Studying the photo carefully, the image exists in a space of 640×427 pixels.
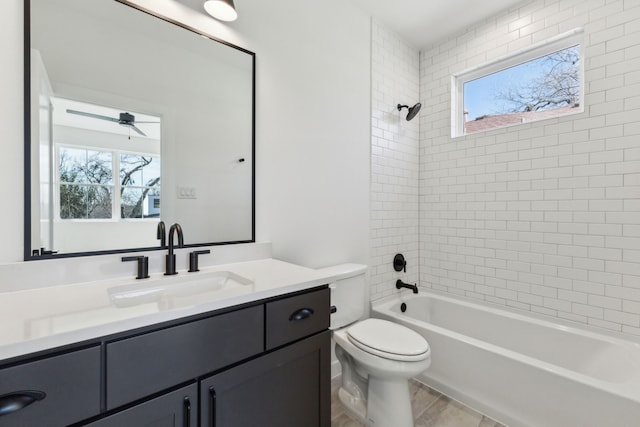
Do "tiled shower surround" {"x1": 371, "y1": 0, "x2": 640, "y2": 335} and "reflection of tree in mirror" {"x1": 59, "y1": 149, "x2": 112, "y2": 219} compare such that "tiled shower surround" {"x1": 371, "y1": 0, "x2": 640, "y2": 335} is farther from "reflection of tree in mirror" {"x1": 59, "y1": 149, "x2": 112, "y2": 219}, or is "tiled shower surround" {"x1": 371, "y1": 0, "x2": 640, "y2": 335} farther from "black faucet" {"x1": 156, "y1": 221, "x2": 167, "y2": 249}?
"reflection of tree in mirror" {"x1": 59, "y1": 149, "x2": 112, "y2": 219}

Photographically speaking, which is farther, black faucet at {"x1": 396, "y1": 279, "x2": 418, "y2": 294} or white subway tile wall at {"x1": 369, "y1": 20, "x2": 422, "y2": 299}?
black faucet at {"x1": 396, "y1": 279, "x2": 418, "y2": 294}

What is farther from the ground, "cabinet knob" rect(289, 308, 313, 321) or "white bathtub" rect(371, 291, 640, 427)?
"cabinet knob" rect(289, 308, 313, 321)

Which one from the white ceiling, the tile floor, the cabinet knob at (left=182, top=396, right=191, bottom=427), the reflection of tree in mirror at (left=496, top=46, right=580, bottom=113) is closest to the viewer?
the cabinet knob at (left=182, top=396, right=191, bottom=427)

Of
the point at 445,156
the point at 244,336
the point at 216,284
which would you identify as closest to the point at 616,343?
the point at 445,156

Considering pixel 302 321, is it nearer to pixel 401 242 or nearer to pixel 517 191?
pixel 401 242

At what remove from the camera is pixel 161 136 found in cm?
136

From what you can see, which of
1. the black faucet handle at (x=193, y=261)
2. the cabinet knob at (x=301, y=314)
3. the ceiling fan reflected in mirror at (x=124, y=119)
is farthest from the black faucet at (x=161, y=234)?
the cabinet knob at (x=301, y=314)

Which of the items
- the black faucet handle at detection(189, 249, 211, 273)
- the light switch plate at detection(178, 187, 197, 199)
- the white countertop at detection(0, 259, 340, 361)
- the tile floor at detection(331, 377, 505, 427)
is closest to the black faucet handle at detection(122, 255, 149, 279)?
the white countertop at detection(0, 259, 340, 361)

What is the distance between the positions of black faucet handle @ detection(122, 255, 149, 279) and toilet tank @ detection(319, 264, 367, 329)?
984 millimetres

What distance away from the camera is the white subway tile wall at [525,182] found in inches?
71.0

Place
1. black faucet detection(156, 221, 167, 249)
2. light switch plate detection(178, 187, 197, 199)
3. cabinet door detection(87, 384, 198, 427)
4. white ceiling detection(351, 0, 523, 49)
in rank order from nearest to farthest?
1. cabinet door detection(87, 384, 198, 427)
2. black faucet detection(156, 221, 167, 249)
3. light switch plate detection(178, 187, 197, 199)
4. white ceiling detection(351, 0, 523, 49)

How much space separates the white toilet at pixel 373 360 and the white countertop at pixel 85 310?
0.61 meters

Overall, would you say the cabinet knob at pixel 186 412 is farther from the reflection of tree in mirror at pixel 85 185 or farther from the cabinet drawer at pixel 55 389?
the reflection of tree in mirror at pixel 85 185

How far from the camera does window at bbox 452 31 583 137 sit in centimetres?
205
